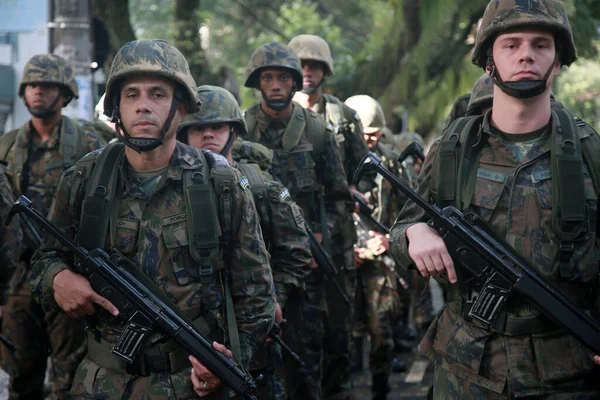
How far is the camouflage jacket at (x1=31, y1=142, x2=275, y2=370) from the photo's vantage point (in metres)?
4.55

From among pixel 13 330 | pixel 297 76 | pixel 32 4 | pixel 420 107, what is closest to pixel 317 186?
pixel 297 76

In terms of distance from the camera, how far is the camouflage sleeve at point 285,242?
6387 millimetres

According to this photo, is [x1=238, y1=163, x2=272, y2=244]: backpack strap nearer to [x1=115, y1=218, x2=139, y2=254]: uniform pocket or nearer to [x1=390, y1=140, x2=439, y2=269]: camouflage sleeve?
[x1=390, y1=140, x2=439, y2=269]: camouflage sleeve

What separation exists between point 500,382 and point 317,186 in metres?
3.90

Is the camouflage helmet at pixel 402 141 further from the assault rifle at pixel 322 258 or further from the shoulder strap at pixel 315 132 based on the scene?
the assault rifle at pixel 322 258

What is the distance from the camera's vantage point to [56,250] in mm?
4719

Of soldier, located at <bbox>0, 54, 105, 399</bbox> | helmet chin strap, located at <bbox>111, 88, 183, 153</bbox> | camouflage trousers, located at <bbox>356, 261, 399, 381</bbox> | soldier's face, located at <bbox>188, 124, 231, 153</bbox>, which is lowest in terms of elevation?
camouflage trousers, located at <bbox>356, 261, 399, 381</bbox>

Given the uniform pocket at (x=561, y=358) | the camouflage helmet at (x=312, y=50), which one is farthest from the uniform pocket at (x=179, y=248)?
the camouflage helmet at (x=312, y=50)

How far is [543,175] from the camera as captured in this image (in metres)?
4.46

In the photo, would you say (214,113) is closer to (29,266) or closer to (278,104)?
(278,104)

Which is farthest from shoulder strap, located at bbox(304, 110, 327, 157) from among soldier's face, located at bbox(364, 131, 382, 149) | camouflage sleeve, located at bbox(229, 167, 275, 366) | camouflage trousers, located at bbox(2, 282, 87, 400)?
camouflage sleeve, located at bbox(229, 167, 275, 366)

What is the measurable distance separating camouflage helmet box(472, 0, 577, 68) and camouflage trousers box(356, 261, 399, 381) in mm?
4983

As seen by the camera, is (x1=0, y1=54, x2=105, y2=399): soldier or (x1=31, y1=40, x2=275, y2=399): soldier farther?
(x1=0, y1=54, x2=105, y2=399): soldier

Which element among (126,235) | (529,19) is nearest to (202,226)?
(126,235)
